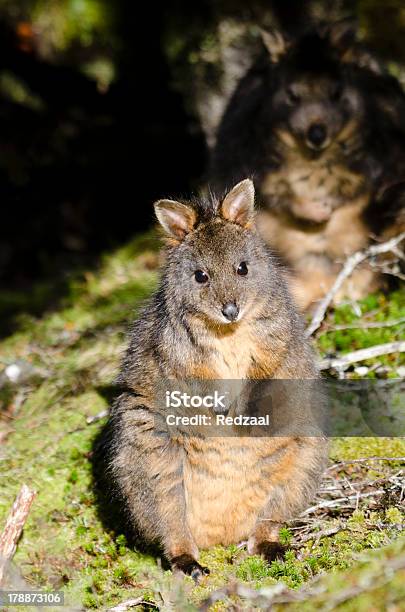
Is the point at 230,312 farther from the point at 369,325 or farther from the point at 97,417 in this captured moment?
the point at 369,325

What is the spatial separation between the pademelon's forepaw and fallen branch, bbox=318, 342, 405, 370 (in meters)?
1.71

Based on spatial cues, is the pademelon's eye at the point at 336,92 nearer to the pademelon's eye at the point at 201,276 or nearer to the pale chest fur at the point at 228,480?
the pademelon's eye at the point at 201,276

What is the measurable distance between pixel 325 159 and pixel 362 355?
6.81 feet

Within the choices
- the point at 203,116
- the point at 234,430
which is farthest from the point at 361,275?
the point at 203,116

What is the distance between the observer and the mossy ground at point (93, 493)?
4.23 meters

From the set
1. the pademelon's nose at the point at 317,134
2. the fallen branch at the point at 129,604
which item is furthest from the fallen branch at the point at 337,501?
the pademelon's nose at the point at 317,134

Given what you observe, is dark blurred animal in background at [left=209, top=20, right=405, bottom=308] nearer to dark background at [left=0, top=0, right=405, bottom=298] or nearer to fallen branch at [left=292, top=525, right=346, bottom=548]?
dark background at [left=0, top=0, right=405, bottom=298]

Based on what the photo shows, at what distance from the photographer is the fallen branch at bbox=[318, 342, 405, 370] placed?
5.80 meters

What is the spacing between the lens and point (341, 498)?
4934mm

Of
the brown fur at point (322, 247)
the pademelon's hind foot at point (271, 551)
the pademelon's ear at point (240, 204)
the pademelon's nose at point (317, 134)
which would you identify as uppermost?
the pademelon's nose at point (317, 134)

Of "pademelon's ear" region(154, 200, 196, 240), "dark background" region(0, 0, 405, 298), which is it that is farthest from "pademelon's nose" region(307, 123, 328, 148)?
"pademelon's ear" region(154, 200, 196, 240)

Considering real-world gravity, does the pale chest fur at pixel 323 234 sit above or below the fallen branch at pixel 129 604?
above

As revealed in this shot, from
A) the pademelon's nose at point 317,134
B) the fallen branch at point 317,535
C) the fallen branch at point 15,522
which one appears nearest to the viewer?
the fallen branch at point 317,535

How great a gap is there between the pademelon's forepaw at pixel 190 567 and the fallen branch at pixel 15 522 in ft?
3.12
